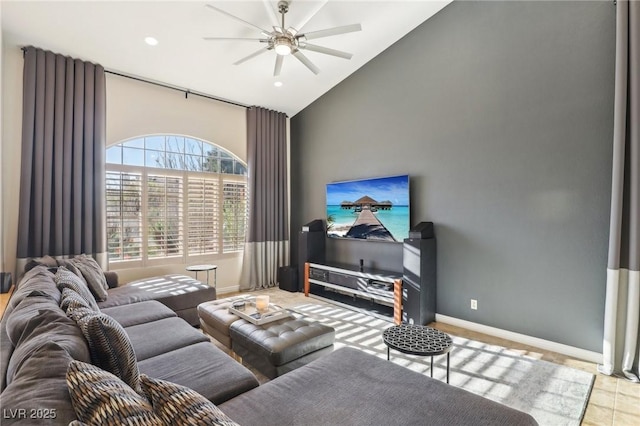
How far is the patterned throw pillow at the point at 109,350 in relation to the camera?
1265 mm

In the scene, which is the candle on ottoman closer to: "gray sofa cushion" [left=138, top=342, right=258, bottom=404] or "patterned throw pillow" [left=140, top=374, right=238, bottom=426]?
"gray sofa cushion" [left=138, top=342, right=258, bottom=404]

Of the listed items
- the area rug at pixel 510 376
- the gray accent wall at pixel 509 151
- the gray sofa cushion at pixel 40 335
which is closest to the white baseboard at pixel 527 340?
the gray accent wall at pixel 509 151

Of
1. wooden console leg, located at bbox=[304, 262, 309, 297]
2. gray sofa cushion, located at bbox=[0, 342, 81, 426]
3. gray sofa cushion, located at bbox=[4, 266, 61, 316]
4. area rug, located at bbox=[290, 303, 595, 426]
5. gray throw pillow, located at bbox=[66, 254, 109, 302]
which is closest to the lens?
gray sofa cushion, located at bbox=[0, 342, 81, 426]

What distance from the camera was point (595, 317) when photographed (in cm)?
276

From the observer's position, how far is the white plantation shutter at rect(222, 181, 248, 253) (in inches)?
202

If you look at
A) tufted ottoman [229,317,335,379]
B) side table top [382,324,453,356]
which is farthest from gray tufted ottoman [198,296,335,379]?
side table top [382,324,453,356]

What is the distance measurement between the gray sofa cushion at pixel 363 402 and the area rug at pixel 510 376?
1.05 meters

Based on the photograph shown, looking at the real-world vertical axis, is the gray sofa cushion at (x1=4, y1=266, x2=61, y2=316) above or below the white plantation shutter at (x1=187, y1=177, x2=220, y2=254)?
below

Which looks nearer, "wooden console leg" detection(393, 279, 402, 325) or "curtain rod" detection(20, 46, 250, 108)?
"wooden console leg" detection(393, 279, 402, 325)

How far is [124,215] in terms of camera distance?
4.11m

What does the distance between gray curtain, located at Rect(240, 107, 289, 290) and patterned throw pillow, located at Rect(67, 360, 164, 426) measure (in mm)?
4352

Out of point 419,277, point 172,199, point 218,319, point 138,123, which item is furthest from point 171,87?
point 419,277

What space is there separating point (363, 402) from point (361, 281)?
9.00 feet

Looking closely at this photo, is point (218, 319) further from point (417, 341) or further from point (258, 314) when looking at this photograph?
point (417, 341)
